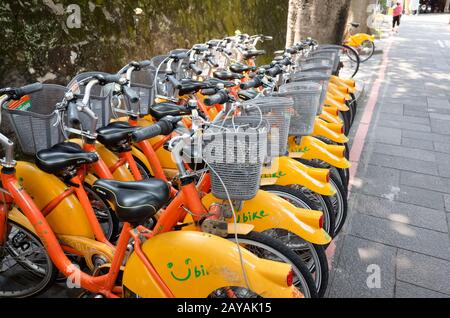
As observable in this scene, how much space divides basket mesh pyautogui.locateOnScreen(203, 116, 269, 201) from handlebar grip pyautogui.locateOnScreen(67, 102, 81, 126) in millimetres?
1009

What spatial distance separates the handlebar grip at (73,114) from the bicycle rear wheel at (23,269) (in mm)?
934

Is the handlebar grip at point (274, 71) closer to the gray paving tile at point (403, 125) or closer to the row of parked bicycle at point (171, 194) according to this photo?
the row of parked bicycle at point (171, 194)

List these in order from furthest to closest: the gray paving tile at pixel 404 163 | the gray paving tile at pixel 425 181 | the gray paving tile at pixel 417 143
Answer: the gray paving tile at pixel 417 143
the gray paving tile at pixel 404 163
the gray paving tile at pixel 425 181

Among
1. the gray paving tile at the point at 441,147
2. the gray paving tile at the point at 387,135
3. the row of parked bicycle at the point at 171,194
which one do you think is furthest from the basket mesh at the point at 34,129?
the gray paving tile at the point at 441,147

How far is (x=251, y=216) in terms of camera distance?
7.88 feet

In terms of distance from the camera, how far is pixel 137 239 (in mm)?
2119

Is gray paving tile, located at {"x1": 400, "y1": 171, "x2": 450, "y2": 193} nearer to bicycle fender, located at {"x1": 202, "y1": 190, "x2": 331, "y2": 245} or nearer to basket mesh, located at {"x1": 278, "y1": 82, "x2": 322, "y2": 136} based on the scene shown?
basket mesh, located at {"x1": 278, "y1": 82, "x2": 322, "y2": 136}

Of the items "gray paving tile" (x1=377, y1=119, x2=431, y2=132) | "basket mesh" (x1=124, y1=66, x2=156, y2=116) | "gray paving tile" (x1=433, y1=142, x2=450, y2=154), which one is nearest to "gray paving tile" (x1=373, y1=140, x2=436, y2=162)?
"gray paving tile" (x1=433, y1=142, x2=450, y2=154)

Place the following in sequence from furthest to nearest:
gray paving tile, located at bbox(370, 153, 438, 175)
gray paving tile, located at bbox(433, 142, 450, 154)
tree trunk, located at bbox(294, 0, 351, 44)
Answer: tree trunk, located at bbox(294, 0, 351, 44) < gray paving tile, located at bbox(433, 142, 450, 154) < gray paving tile, located at bbox(370, 153, 438, 175)

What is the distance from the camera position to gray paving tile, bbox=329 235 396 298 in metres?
2.87

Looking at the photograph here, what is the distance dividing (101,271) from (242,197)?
1122 millimetres

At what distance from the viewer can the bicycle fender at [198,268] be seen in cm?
188
